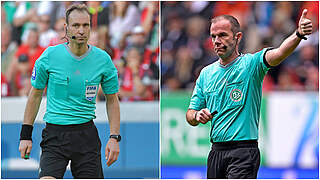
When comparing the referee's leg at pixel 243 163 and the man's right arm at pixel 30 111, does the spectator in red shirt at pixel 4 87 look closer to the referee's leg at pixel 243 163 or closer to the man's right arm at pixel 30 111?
the man's right arm at pixel 30 111

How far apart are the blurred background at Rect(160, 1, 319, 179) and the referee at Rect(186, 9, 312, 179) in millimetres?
4651

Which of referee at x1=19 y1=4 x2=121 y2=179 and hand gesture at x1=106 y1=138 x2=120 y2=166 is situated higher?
referee at x1=19 y1=4 x2=121 y2=179

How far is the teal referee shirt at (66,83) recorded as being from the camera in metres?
5.95

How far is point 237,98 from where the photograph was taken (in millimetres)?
5699

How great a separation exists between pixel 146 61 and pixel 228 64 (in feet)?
13.5

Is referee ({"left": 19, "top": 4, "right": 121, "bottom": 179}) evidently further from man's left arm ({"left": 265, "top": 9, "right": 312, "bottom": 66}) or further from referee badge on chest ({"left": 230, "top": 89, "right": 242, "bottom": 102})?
man's left arm ({"left": 265, "top": 9, "right": 312, "bottom": 66})

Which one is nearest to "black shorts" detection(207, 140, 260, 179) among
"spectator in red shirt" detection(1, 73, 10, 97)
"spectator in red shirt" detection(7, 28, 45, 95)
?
"spectator in red shirt" detection(7, 28, 45, 95)

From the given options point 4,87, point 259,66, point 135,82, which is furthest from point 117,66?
point 259,66

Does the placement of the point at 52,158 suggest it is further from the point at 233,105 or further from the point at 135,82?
the point at 135,82

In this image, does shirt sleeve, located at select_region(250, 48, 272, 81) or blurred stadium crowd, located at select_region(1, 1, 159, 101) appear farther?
blurred stadium crowd, located at select_region(1, 1, 159, 101)

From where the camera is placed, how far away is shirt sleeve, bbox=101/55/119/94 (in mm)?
6129

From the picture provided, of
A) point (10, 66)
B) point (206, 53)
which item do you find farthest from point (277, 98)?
point (10, 66)

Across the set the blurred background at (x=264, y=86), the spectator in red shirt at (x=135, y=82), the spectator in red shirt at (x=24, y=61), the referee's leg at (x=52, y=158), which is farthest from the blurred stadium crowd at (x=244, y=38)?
the referee's leg at (x=52, y=158)

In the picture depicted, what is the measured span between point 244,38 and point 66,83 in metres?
6.40
